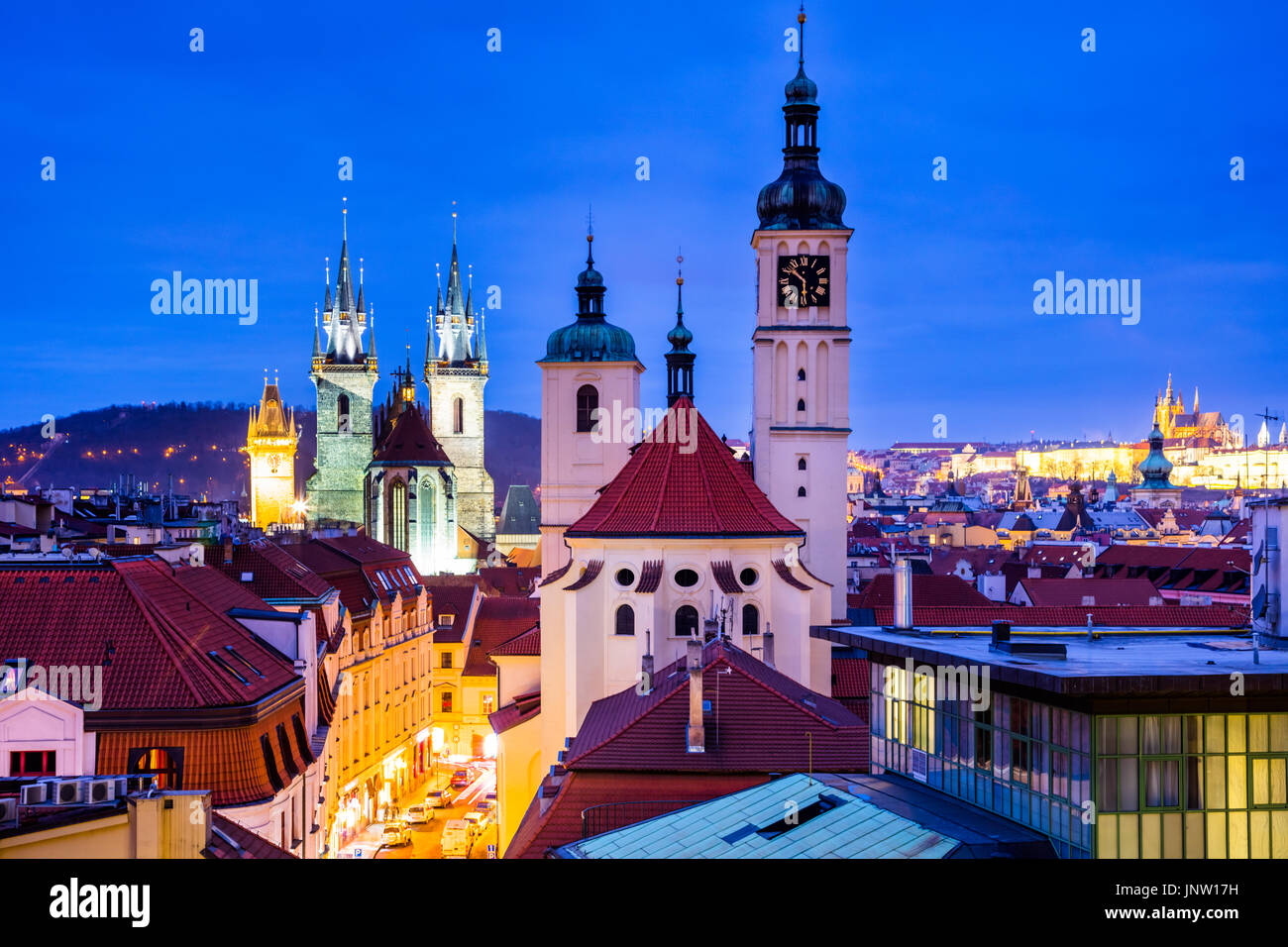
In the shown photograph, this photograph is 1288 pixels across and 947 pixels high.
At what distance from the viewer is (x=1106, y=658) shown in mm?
13742

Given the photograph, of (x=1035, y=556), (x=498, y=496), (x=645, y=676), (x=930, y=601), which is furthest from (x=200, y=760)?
(x=498, y=496)

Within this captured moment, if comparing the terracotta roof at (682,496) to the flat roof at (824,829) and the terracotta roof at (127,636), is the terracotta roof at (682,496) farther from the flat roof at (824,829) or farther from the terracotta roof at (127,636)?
the flat roof at (824,829)

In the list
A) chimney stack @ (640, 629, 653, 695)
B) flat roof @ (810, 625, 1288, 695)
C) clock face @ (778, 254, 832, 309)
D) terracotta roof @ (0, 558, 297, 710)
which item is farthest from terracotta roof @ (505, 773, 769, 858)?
clock face @ (778, 254, 832, 309)

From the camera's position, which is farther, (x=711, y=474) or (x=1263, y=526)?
(x=711, y=474)

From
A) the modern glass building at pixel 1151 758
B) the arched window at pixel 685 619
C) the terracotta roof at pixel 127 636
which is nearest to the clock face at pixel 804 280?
the arched window at pixel 685 619

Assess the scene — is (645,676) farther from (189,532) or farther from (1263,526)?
(189,532)

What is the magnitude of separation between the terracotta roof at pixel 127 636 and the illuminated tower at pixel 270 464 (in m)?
104

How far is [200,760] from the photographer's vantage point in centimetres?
1888

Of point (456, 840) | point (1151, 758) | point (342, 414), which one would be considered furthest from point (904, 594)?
point (342, 414)

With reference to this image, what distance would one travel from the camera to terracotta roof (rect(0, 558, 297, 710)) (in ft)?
63.0

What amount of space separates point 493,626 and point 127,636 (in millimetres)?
39523

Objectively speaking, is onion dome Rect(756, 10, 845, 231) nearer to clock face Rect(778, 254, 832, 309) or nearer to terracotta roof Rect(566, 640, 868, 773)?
clock face Rect(778, 254, 832, 309)

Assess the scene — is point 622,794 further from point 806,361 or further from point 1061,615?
point 1061,615
